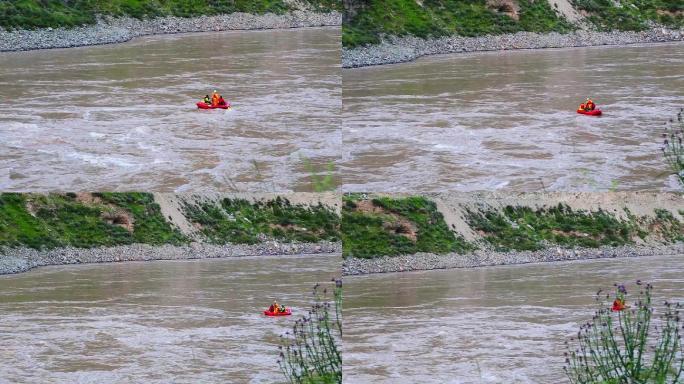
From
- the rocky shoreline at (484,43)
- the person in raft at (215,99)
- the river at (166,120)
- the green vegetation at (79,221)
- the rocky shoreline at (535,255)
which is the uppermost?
the rocky shoreline at (484,43)

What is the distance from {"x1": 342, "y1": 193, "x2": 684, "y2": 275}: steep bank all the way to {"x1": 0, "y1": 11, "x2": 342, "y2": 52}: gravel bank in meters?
10.9

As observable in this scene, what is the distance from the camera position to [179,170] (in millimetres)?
18922

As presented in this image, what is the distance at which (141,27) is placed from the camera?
33.4 meters

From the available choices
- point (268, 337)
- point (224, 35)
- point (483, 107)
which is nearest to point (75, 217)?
point (224, 35)

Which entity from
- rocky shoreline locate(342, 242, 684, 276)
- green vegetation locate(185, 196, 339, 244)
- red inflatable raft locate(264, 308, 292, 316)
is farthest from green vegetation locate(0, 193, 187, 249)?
red inflatable raft locate(264, 308, 292, 316)

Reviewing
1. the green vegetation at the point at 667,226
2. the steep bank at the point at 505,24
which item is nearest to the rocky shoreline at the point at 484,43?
the steep bank at the point at 505,24

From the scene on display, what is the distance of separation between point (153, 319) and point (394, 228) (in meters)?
5.63

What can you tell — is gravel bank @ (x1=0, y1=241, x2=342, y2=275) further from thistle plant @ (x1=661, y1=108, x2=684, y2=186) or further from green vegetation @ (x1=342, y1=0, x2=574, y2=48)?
thistle plant @ (x1=661, y1=108, x2=684, y2=186)

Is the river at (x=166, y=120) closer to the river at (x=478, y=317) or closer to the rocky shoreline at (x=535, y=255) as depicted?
the river at (x=478, y=317)

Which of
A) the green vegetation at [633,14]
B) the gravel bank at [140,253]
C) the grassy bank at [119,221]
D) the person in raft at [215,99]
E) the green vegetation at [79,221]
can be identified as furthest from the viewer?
the green vegetation at [633,14]

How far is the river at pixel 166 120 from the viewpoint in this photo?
744 inches

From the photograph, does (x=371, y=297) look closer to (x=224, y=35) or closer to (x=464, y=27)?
(x=464, y=27)

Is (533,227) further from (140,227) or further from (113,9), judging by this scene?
(113,9)

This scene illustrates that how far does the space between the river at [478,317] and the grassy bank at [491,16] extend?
8927 millimetres
